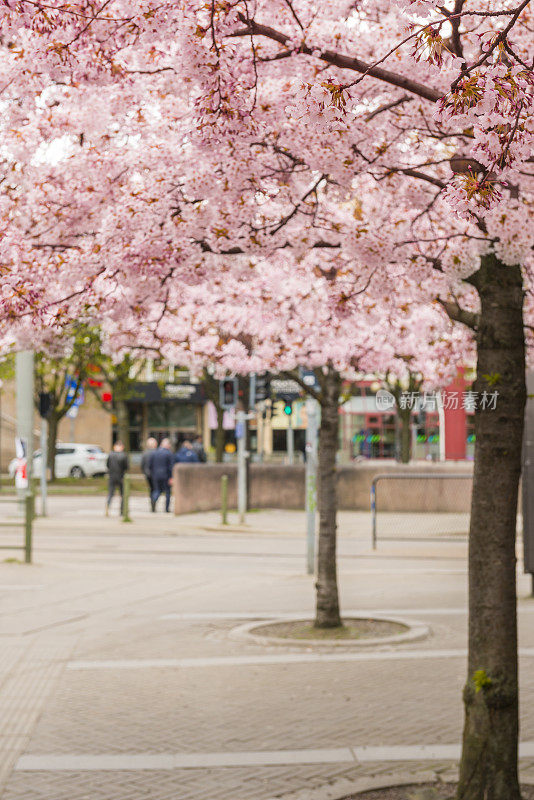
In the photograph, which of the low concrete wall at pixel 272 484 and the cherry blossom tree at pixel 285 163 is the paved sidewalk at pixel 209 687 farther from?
the low concrete wall at pixel 272 484

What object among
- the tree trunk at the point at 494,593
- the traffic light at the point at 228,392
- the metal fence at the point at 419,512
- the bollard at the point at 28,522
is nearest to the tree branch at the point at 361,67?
the tree trunk at the point at 494,593

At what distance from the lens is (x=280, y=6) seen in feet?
21.2

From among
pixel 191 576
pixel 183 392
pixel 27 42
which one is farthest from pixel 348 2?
pixel 183 392

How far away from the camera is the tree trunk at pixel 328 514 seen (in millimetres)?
10844

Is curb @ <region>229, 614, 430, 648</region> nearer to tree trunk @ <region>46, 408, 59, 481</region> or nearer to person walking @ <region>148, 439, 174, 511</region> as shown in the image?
person walking @ <region>148, 439, 174, 511</region>

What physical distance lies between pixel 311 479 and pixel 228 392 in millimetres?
12055

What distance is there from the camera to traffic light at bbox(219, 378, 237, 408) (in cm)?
2655

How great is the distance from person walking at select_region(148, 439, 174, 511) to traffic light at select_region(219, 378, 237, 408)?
287cm

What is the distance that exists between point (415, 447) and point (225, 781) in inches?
2208

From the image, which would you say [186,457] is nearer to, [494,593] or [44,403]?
[44,403]

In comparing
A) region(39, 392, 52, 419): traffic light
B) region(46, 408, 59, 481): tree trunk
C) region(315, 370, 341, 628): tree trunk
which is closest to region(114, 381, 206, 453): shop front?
region(46, 408, 59, 481): tree trunk

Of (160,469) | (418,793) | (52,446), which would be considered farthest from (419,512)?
(52,446)

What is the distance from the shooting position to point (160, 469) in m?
28.9

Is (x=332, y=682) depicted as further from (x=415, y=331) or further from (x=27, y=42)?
(x=415, y=331)
